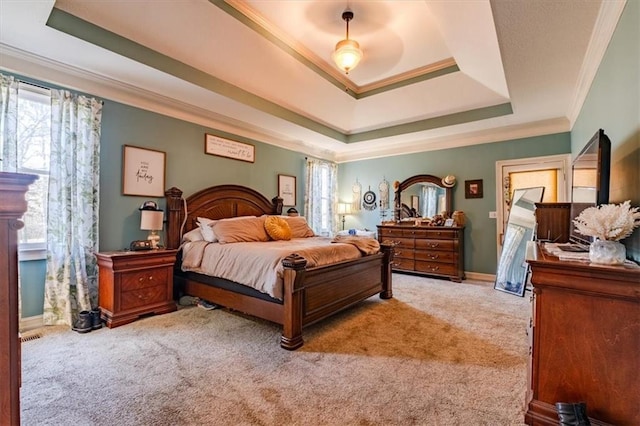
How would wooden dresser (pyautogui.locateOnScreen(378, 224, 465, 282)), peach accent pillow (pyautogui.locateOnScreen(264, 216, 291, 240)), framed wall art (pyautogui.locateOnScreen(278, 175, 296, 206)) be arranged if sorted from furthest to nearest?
framed wall art (pyautogui.locateOnScreen(278, 175, 296, 206))
wooden dresser (pyautogui.locateOnScreen(378, 224, 465, 282))
peach accent pillow (pyautogui.locateOnScreen(264, 216, 291, 240))

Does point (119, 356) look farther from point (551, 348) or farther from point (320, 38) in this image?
point (320, 38)

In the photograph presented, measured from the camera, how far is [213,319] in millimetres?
3189

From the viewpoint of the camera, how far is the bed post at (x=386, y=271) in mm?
3951

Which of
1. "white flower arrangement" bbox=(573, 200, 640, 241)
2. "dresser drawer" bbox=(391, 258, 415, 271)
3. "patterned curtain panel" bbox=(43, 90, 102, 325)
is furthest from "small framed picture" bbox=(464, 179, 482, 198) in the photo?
"patterned curtain panel" bbox=(43, 90, 102, 325)

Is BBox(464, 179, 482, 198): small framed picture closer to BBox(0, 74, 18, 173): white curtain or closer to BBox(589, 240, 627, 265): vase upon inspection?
BBox(589, 240, 627, 265): vase

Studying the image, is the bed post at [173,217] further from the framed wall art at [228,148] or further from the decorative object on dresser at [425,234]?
the decorative object on dresser at [425,234]

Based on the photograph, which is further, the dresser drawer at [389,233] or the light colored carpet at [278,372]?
the dresser drawer at [389,233]

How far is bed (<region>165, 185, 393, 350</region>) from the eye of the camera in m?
2.56

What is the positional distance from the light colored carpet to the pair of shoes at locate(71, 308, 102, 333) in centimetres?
8

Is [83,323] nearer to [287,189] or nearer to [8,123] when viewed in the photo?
[8,123]

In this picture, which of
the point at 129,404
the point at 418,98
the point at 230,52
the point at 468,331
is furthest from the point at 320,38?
the point at 129,404

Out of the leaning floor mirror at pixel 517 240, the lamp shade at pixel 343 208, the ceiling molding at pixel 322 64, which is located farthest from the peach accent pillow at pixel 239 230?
the leaning floor mirror at pixel 517 240

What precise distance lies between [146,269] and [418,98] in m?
4.41

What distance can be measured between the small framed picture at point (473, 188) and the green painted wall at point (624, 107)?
2793mm
